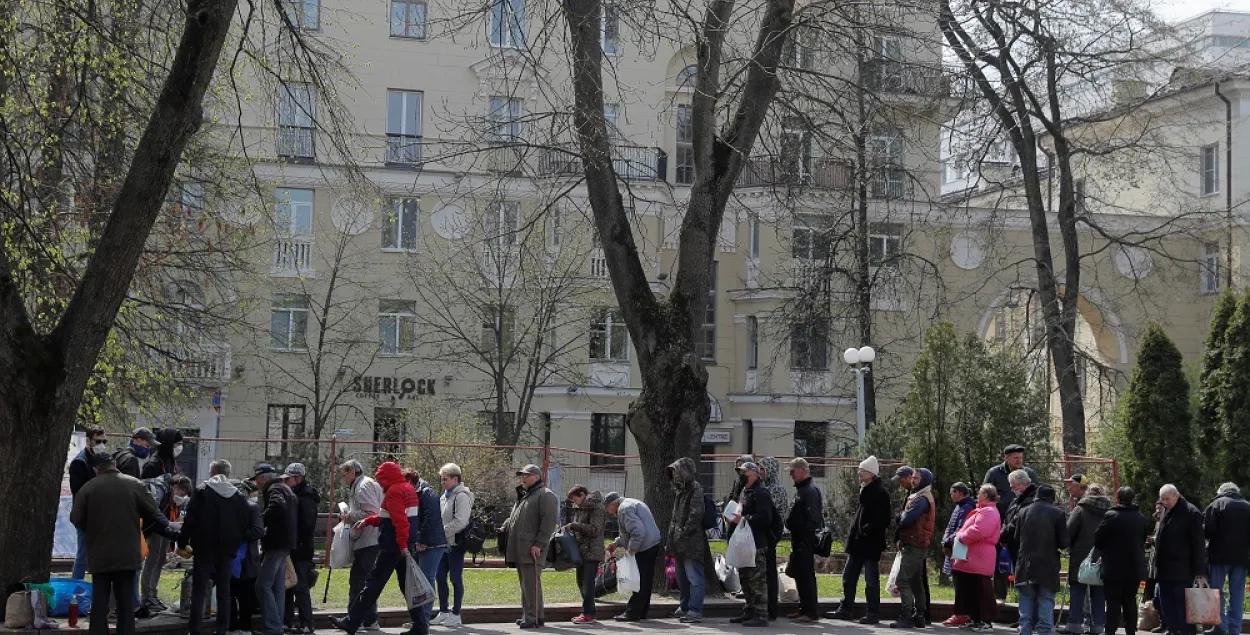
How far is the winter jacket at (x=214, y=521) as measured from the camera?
47.8 ft

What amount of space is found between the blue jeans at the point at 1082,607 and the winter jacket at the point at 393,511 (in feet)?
26.2

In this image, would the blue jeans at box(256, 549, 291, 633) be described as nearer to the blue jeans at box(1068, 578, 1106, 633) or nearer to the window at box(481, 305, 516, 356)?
the blue jeans at box(1068, 578, 1106, 633)

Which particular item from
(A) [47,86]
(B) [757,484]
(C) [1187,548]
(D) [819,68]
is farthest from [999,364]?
(A) [47,86]

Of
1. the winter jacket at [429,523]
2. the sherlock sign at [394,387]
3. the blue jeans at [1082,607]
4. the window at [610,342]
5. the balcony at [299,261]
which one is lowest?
the blue jeans at [1082,607]

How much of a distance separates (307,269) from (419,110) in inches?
253

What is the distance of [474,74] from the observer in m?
43.5

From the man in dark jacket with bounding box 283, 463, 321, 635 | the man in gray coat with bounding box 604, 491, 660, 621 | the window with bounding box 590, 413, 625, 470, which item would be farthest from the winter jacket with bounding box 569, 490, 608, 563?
the window with bounding box 590, 413, 625, 470

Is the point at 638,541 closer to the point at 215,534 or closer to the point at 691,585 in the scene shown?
the point at 691,585

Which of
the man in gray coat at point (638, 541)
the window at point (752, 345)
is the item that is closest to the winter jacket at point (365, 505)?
the man in gray coat at point (638, 541)

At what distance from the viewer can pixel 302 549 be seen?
15.8 m

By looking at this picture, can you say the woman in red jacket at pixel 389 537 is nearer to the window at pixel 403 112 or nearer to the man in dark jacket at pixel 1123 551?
the man in dark jacket at pixel 1123 551

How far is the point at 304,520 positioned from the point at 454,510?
6.10 ft

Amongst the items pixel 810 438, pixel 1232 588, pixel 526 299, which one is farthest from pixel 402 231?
pixel 1232 588

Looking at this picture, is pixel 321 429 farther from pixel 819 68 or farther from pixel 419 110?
pixel 819 68
